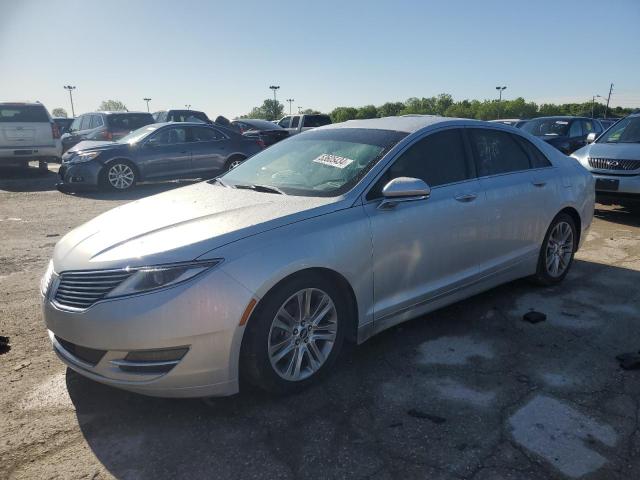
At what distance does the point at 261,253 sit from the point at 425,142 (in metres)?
1.67

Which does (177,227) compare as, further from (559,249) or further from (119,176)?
(119,176)

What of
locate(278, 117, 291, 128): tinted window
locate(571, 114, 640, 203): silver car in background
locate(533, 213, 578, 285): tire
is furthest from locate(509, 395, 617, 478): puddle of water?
locate(278, 117, 291, 128): tinted window

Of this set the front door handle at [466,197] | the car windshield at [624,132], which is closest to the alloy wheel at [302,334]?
the front door handle at [466,197]

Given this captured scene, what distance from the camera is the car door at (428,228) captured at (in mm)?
3217

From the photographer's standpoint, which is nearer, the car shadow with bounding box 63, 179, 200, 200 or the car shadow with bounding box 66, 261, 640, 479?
the car shadow with bounding box 66, 261, 640, 479

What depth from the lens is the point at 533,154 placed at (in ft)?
14.9

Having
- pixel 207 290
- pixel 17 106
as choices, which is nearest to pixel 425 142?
pixel 207 290

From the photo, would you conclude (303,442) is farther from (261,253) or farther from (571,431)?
(571,431)

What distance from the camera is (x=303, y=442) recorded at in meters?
2.50

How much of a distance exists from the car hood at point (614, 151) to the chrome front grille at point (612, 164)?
51 millimetres

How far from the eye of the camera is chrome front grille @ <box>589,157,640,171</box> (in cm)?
765

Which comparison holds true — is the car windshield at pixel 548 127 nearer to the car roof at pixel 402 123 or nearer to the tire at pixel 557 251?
the tire at pixel 557 251

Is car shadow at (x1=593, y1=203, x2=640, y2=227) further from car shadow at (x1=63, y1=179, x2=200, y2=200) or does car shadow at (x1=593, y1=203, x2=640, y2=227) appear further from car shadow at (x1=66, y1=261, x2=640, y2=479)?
car shadow at (x1=63, y1=179, x2=200, y2=200)

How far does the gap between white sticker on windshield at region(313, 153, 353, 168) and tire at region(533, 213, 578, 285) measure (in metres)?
2.14
